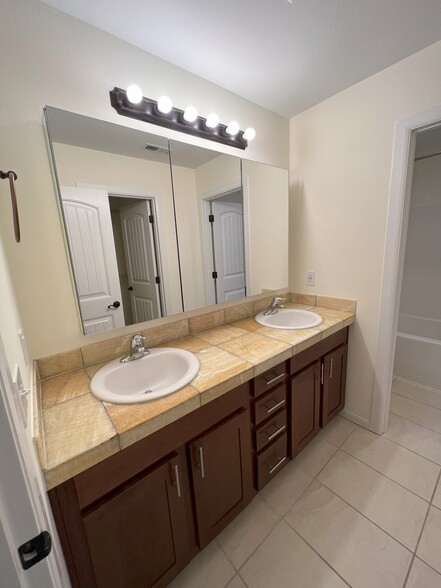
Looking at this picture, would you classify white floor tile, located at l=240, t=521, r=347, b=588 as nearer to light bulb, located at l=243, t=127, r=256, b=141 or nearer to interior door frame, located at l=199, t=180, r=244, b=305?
interior door frame, located at l=199, t=180, r=244, b=305

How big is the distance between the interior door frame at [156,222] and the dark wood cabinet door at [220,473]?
26.4 inches

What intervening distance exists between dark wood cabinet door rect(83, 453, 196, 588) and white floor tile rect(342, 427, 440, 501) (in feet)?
3.89

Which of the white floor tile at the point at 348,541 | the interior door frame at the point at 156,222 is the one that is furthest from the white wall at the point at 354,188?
the interior door frame at the point at 156,222

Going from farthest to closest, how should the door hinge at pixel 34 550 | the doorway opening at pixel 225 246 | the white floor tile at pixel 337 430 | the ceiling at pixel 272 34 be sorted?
1. the white floor tile at pixel 337 430
2. the doorway opening at pixel 225 246
3. the ceiling at pixel 272 34
4. the door hinge at pixel 34 550

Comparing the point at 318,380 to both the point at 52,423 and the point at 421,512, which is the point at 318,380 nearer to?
the point at 421,512

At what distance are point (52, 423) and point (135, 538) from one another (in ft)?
1.56

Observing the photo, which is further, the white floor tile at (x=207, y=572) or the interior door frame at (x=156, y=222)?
the interior door frame at (x=156, y=222)

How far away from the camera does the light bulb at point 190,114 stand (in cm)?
126

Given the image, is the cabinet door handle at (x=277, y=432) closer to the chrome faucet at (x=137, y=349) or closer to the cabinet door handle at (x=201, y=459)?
the cabinet door handle at (x=201, y=459)

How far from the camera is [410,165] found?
4.57 feet

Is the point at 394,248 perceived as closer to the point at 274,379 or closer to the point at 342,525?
the point at 274,379

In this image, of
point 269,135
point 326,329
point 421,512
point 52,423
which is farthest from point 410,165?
point 52,423

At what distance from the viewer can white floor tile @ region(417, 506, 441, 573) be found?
1038mm

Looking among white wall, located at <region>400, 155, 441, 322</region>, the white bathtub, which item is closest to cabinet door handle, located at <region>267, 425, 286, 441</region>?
the white bathtub
